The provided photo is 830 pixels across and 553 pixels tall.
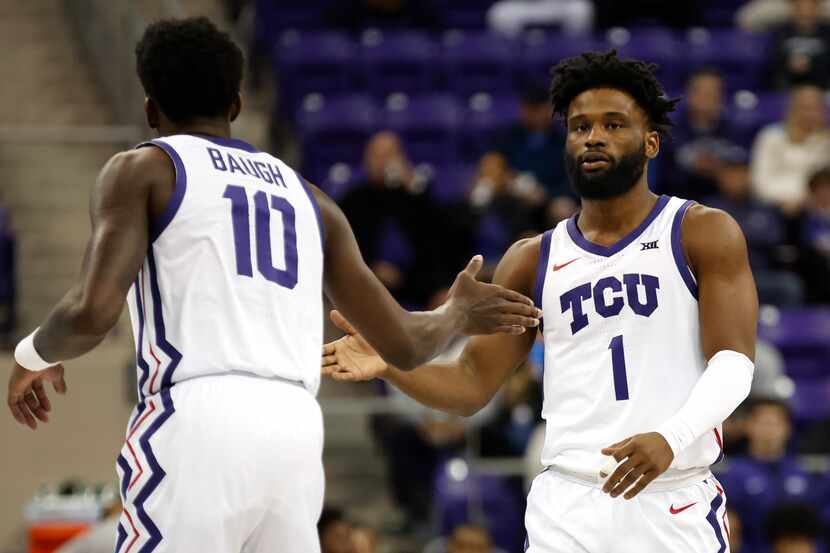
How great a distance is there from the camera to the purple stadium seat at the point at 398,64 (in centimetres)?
1412

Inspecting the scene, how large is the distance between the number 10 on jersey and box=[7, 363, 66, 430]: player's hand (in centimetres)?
74

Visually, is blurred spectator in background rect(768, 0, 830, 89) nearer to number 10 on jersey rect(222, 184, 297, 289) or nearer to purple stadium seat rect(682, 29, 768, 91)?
purple stadium seat rect(682, 29, 768, 91)

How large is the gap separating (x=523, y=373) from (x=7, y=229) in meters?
3.85

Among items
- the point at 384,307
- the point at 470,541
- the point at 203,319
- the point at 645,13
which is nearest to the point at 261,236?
the point at 203,319

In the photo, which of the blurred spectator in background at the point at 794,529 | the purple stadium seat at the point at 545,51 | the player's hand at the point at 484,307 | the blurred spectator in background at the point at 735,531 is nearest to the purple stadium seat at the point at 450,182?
the purple stadium seat at the point at 545,51

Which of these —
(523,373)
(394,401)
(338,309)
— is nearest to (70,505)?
(394,401)

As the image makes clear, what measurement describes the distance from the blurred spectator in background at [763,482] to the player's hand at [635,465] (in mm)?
4722

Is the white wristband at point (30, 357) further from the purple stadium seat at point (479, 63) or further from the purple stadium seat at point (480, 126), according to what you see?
the purple stadium seat at point (479, 63)

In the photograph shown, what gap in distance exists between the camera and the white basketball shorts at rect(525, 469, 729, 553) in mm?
5113

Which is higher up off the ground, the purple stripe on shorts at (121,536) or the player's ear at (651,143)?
the player's ear at (651,143)

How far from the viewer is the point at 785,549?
350 inches

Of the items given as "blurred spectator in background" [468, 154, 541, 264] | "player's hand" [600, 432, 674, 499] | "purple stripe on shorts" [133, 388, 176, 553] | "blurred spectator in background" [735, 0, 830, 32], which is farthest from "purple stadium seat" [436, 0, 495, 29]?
"purple stripe on shorts" [133, 388, 176, 553]

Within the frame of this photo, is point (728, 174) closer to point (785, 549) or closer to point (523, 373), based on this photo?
point (523, 373)

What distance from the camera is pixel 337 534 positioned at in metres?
8.41
